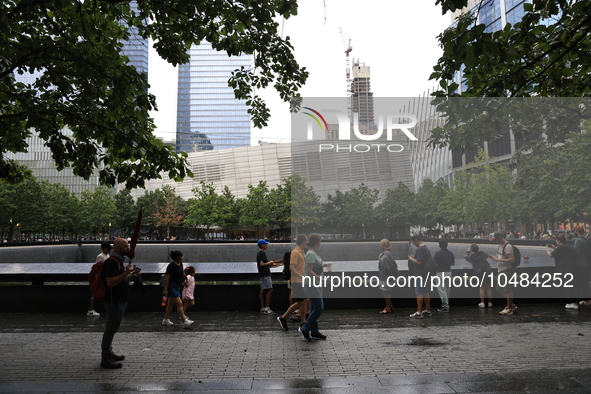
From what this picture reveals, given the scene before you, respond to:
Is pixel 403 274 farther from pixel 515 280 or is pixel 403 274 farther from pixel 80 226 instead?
pixel 80 226

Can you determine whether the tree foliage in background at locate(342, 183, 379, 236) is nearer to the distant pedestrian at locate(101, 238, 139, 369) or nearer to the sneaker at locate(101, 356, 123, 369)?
the distant pedestrian at locate(101, 238, 139, 369)

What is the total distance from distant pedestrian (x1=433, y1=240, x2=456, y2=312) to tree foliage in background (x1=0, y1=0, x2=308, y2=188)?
15.8ft

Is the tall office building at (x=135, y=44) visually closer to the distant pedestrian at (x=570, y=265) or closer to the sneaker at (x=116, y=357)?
the sneaker at (x=116, y=357)

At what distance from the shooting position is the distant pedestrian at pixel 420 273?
9.96 metres

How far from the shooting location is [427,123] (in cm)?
966

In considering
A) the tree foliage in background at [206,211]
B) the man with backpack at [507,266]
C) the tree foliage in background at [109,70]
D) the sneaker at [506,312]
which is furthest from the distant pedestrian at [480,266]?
the tree foliage in background at [206,211]

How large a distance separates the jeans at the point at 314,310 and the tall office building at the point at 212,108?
536 feet

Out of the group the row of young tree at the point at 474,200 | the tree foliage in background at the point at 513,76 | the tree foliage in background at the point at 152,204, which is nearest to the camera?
the tree foliage in background at the point at 513,76

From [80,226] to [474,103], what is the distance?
7577 cm

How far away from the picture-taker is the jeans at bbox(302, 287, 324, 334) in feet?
25.4

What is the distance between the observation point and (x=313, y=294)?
307 inches

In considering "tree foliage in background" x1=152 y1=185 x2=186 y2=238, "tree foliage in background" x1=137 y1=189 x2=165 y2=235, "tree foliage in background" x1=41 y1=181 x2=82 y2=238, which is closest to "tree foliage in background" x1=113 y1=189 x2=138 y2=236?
"tree foliage in background" x1=137 y1=189 x2=165 y2=235

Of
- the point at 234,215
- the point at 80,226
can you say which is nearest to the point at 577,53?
the point at 234,215

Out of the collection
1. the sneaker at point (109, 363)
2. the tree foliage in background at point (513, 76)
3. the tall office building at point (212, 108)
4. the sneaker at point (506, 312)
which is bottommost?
the sneaker at point (506, 312)
